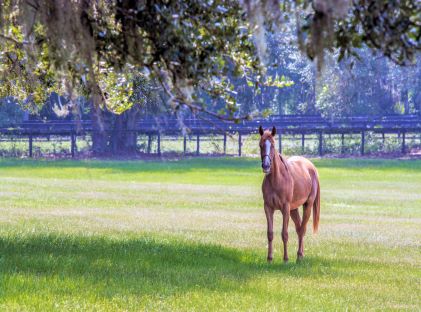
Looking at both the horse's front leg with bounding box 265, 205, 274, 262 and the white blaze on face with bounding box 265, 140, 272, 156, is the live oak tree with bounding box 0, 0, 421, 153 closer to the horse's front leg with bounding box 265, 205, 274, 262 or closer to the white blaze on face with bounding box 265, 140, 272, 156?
the white blaze on face with bounding box 265, 140, 272, 156

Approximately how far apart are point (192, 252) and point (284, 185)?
5.99ft

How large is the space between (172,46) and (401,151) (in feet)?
202

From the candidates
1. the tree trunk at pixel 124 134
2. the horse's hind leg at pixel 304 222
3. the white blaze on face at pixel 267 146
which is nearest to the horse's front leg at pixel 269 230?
the horse's hind leg at pixel 304 222

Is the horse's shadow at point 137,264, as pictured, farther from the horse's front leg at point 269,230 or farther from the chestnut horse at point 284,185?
the chestnut horse at point 284,185

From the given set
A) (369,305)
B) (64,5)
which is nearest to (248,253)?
(369,305)

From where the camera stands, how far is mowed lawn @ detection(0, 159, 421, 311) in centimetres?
1235

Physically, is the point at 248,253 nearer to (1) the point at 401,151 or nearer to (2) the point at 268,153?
(2) the point at 268,153

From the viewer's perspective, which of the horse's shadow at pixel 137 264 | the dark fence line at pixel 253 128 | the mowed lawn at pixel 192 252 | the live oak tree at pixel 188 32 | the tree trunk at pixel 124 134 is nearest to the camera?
the live oak tree at pixel 188 32

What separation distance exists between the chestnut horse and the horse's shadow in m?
0.75

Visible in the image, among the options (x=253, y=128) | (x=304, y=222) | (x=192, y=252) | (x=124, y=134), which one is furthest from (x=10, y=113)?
(x=192, y=252)

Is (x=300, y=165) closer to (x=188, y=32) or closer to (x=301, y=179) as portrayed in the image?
(x=301, y=179)

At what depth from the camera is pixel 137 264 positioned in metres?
14.8

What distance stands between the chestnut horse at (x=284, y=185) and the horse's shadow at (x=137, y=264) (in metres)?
0.75

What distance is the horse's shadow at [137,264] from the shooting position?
13.2 m
